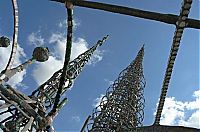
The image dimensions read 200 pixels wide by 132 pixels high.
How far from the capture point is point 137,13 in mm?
4285

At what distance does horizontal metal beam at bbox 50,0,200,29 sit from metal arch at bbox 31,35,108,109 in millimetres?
6246

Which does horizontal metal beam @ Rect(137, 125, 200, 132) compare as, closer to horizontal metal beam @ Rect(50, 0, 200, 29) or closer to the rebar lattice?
the rebar lattice

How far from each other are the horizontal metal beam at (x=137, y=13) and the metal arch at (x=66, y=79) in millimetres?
6246

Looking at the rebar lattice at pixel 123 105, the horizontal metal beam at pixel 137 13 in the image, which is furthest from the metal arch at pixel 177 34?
the rebar lattice at pixel 123 105

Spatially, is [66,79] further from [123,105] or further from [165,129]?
[165,129]

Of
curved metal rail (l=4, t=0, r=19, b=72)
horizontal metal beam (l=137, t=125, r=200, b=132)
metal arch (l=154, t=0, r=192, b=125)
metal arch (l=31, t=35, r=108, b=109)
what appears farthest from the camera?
horizontal metal beam (l=137, t=125, r=200, b=132)

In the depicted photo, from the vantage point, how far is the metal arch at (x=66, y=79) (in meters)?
11.5

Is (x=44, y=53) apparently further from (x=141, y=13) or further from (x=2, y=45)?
(x=141, y=13)

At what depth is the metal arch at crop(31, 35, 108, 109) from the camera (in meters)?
11.5

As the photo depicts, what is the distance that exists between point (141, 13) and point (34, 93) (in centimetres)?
818

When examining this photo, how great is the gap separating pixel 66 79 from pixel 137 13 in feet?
24.4

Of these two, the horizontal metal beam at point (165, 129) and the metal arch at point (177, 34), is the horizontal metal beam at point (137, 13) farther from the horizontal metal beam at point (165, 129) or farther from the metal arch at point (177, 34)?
the horizontal metal beam at point (165, 129)

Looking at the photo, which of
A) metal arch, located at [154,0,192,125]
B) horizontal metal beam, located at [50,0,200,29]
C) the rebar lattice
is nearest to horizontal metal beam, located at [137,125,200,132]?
the rebar lattice

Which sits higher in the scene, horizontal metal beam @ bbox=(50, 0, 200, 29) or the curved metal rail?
the curved metal rail
